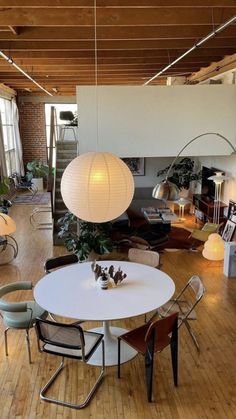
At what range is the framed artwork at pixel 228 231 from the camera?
7.21 meters

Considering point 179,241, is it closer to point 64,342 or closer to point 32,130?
point 64,342

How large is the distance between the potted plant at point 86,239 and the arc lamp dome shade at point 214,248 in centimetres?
191

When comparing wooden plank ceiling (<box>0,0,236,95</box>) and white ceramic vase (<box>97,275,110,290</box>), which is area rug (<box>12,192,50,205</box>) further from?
white ceramic vase (<box>97,275,110,290</box>)

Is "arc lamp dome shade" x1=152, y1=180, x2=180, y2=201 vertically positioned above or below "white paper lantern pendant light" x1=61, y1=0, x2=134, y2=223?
below

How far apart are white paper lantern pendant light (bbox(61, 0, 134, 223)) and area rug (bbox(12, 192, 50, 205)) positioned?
28.2ft

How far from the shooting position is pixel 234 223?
7203 millimetres

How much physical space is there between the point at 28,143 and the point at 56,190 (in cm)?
677

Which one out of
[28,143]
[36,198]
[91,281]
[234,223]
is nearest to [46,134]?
[28,143]

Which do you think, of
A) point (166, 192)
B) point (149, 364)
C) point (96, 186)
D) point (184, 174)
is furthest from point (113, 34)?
point (184, 174)

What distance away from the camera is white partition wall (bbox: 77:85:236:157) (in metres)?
6.59

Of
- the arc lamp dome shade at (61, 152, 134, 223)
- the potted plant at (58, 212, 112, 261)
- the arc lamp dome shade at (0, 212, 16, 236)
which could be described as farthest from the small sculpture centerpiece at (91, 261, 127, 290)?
the arc lamp dome shade at (0, 212, 16, 236)

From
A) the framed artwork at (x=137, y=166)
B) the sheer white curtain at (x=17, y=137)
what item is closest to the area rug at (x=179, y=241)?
the framed artwork at (x=137, y=166)

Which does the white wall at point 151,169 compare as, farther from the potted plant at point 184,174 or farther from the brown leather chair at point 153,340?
the brown leather chair at point 153,340

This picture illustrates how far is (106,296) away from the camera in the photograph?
367 cm
